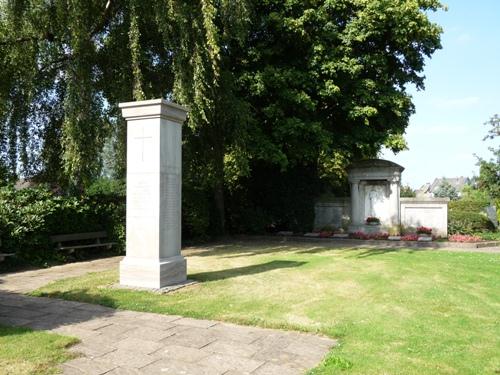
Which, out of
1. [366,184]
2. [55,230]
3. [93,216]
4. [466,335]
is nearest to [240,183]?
[366,184]

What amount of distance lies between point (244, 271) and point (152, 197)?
3056mm

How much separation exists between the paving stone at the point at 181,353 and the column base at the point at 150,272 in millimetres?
3294

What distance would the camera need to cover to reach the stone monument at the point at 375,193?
19.3 meters

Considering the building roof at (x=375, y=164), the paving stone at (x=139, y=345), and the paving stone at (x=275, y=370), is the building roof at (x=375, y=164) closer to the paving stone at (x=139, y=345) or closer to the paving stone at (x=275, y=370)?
the paving stone at (x=139, y=345)

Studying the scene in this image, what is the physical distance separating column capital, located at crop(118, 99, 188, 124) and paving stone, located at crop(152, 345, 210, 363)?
4707 millimetres

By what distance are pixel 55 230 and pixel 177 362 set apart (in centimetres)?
899

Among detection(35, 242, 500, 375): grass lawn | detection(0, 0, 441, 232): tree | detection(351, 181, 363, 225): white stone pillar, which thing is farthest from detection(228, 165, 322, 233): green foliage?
detection(35, 242, 500, 375): grass lawn

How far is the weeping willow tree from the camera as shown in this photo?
40.1ft

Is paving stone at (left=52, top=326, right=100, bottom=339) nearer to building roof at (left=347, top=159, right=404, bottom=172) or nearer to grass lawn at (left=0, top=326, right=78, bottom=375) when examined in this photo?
grass lawn at (left=0, top=326, right=78, bottom=375)

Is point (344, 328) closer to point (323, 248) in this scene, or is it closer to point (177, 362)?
point (177, 362)

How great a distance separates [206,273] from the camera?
10.1 metres

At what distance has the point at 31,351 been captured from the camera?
15.9 ft

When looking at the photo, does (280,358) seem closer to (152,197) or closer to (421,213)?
(152,197)

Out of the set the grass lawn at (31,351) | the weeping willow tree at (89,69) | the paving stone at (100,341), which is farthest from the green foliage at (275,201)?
the grass lawn at (31,351)
